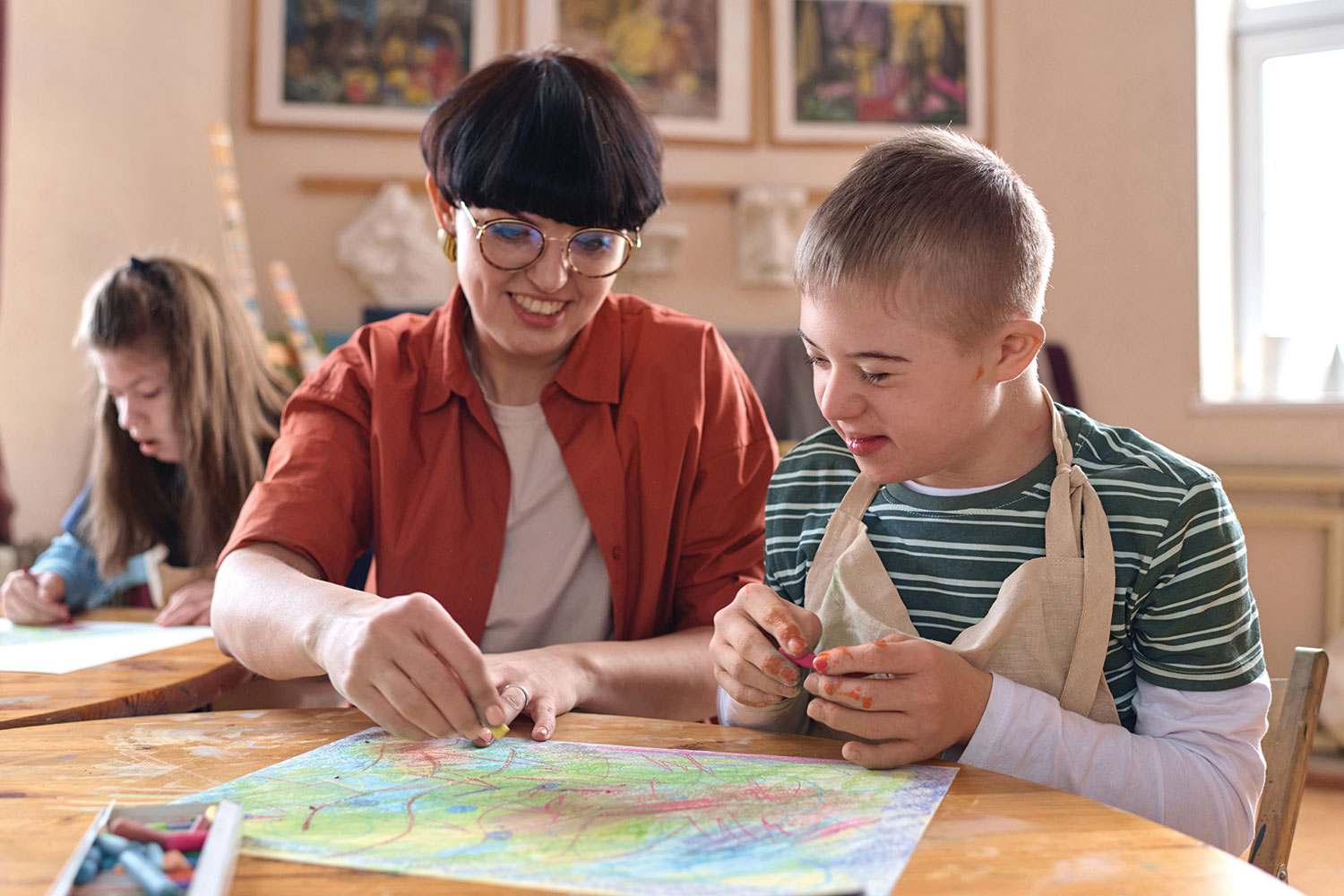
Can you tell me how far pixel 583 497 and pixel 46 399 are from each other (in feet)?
7.49

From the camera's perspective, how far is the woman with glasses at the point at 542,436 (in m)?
1.27

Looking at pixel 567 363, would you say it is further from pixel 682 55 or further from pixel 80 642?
pixel 682 55

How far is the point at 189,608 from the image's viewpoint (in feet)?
5.37

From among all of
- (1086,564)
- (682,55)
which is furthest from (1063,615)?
(682,55)

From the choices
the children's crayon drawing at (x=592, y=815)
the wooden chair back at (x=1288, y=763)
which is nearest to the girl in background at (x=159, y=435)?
the children's crayon drawing at (x=592, y=815)

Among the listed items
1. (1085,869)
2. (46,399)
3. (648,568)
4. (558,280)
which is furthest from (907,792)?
(46,399)

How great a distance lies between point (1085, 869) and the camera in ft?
2.15

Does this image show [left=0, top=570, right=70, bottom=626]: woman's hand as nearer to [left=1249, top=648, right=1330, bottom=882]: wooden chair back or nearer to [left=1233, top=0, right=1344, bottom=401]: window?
[left=1249, top=648, right=1330, bottom=882]: wooden chair back

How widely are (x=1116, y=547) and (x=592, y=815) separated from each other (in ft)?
1.69

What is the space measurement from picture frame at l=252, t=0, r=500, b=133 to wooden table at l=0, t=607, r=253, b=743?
256 centimetres

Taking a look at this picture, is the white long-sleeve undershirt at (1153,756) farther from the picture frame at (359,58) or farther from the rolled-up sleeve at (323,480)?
the picture frame at (359,58)

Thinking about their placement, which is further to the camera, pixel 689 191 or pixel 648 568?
pixel 689 191

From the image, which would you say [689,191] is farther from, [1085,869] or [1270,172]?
[1085,869]

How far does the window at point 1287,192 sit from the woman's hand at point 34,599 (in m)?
3.36
